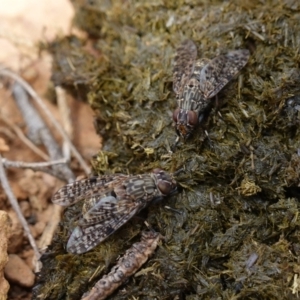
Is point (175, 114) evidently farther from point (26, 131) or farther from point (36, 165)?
point (26, 131)

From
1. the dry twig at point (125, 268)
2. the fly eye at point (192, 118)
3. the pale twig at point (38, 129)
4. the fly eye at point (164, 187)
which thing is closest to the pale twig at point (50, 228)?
the pale twig at point (38, 129)

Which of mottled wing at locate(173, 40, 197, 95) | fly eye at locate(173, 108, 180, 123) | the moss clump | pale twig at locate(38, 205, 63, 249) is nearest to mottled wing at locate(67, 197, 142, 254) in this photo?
the moss clump

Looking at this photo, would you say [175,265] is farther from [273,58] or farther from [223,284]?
[273,58]

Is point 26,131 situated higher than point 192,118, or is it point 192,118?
point 26,131

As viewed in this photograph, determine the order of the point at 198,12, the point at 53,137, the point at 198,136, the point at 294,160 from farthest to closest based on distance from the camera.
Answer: the point at 53,137
the point at 198,12
the point at 198,136
the point at 294,160

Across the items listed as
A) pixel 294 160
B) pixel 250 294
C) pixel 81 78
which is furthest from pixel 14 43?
pixel 250 294

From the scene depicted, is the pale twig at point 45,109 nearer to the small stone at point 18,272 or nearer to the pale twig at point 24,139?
the pale twig at point 24,139

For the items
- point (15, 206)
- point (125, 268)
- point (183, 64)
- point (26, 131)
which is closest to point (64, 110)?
point (26, 131)
